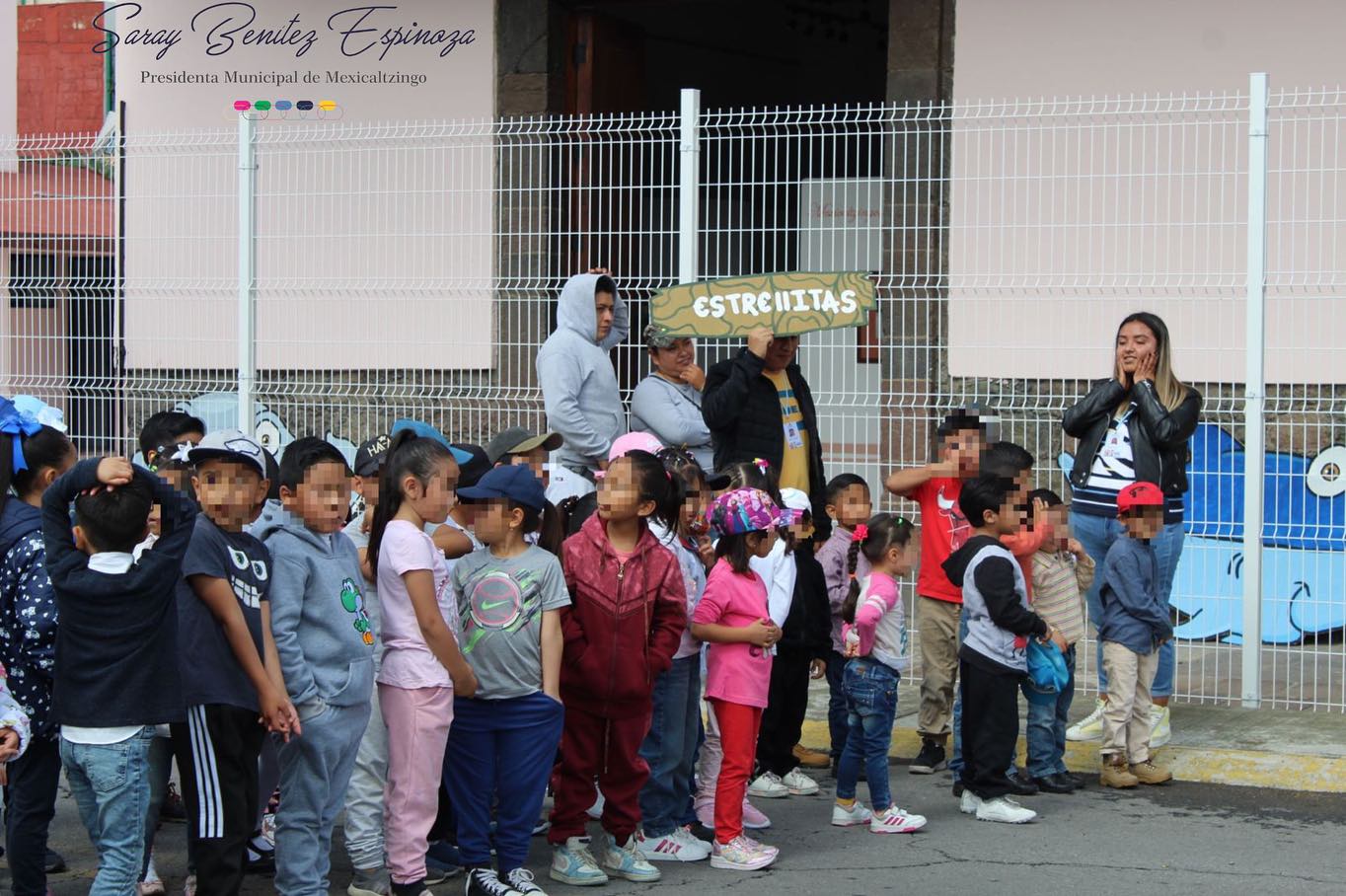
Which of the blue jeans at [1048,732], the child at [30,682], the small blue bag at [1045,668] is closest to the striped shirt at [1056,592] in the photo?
the blue jeans at [1048,732]

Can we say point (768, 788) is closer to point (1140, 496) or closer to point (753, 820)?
point (753, 820)

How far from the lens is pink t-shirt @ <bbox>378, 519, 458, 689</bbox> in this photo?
516cm

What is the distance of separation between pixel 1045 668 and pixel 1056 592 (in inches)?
18.8

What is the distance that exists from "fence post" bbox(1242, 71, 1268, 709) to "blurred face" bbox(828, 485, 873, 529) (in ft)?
7.09

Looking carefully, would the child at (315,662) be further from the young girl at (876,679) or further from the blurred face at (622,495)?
the young girl at (876,679)

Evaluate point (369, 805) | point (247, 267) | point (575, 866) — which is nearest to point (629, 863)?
point (575, 866)

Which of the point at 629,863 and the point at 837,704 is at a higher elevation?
the point at 837,704

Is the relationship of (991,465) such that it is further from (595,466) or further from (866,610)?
(595,466)

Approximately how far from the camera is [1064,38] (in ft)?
35.1

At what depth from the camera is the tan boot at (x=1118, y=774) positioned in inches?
270

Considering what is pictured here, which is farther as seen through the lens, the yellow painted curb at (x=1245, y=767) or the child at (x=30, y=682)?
the yellow painted curb at (x=1245, y=767)

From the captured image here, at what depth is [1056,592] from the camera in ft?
22.6

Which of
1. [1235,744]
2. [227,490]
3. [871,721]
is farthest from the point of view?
[1235,744]

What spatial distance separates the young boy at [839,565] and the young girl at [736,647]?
980mm
